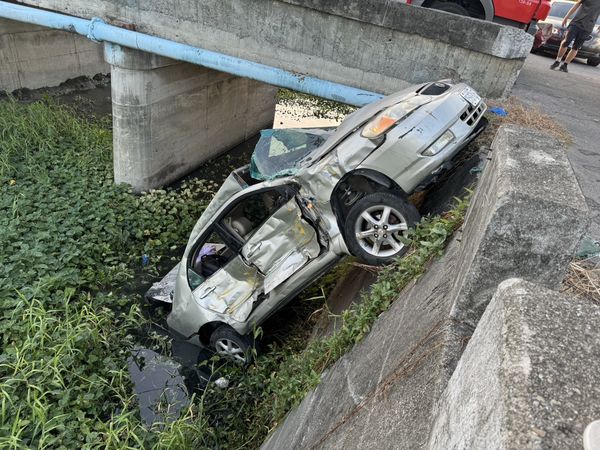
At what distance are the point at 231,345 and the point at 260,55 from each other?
4.23 m

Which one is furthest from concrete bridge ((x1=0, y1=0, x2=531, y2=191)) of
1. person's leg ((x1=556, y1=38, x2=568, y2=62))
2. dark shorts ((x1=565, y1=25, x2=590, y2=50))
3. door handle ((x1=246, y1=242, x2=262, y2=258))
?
person's leg ((x1=556, y1=38, x2=568, y2=62))

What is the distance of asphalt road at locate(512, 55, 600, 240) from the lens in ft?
15.5

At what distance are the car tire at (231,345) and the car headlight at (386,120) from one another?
9.01 ft

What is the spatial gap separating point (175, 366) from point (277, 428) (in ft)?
6.50

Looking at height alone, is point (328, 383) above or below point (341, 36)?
below

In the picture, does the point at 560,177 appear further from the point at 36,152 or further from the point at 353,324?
the point at 36,152

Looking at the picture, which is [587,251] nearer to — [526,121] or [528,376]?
[528,376]

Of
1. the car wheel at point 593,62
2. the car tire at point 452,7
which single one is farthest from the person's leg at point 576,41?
the car tire at point 452,7

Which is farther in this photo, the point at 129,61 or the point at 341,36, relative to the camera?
the point at 129,61

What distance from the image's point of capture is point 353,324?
3.39 metres

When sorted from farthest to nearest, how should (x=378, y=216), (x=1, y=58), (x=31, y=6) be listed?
(x=1, y=58)
(x=31, y=6)
(x=378, y=216)

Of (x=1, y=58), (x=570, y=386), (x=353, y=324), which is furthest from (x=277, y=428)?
(x=1, y=58)

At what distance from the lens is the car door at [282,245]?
4496 mm

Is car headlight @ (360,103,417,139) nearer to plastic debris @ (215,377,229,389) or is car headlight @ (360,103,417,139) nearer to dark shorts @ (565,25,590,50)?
plastic debris @ (215,377,229,389)
